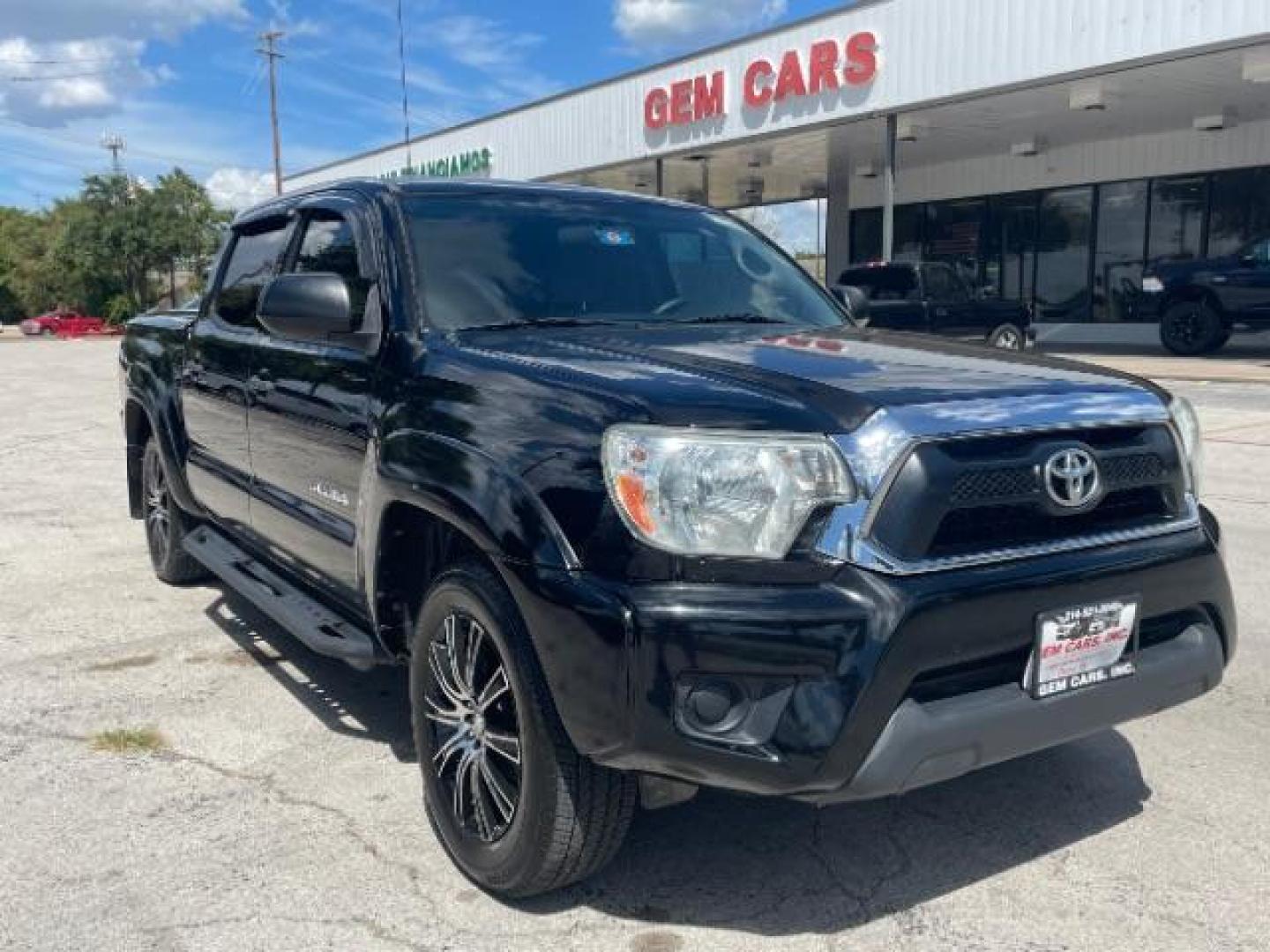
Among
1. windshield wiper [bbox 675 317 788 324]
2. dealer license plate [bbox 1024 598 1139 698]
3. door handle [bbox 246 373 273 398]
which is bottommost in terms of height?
dealer license plate [bbox 1024 598 1139 698]

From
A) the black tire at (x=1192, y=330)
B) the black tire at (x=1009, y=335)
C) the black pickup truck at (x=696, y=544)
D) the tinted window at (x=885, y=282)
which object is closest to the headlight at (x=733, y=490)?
the black pickup truck at (x=696, y=544)

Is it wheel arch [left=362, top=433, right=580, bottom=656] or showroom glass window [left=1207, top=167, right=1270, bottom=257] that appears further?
showroom glass window [left=1207, top=167, right=1270, bottom=257]

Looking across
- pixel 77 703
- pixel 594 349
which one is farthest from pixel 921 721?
pixel 77 703

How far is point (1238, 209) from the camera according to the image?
21.2 meters

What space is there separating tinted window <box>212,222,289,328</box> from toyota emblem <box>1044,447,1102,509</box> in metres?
2.98

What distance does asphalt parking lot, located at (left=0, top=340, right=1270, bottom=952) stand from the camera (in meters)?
2.68

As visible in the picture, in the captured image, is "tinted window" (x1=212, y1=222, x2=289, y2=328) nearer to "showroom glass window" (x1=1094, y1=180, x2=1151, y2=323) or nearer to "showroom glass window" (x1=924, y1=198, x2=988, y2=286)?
"showroom glass window" (x1=1094, y1=180, x2=1151, y2=323)

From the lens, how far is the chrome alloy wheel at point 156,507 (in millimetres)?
5865

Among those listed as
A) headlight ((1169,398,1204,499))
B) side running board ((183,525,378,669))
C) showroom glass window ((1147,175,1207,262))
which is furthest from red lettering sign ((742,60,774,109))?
headlight ((1169,398,1204,499))

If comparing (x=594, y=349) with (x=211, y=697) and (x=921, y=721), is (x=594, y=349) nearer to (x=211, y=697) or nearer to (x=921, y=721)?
(x=921, y=721)

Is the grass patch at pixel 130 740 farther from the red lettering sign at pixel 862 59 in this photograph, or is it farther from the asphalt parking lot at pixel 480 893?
the red lettering sign at pixel 862 59

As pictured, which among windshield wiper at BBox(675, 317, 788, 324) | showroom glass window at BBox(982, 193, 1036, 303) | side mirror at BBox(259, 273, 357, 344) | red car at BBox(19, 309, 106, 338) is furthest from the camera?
red car at BBox(19, 309, 106, 338)

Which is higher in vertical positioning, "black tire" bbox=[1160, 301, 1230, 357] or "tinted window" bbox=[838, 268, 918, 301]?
"tinted window" bbox=[838, 268, 918, 301]

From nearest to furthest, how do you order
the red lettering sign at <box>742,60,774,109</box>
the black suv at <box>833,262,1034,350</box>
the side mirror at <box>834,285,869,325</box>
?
1. the side mirror at <box>834,285,869,325</box>
2. the black suv at <box>833,262,1034,350</box>
3. the red lettering sign at <box>742,60,774,109</box>
